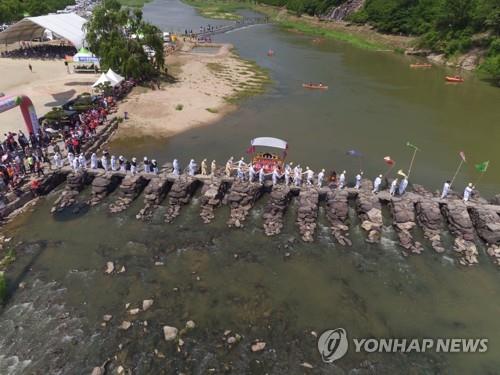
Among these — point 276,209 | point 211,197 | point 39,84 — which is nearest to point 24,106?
point 211,197

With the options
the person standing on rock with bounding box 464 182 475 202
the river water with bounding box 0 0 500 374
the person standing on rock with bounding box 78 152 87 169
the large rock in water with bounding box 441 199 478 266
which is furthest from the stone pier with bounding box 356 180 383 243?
the person standing on rock with bounding box 78 152 87 169

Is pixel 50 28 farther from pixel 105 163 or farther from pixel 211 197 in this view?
pixel 211 197

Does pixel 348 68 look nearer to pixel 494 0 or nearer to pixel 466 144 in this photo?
pixel 494 0

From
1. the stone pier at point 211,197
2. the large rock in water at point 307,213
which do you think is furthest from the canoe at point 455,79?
the stone pier at point 211,197

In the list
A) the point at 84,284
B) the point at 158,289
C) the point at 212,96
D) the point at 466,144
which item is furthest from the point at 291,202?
the point at 212,96

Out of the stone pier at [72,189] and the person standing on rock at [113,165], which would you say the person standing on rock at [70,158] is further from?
the person standing on rock at [113,165]
